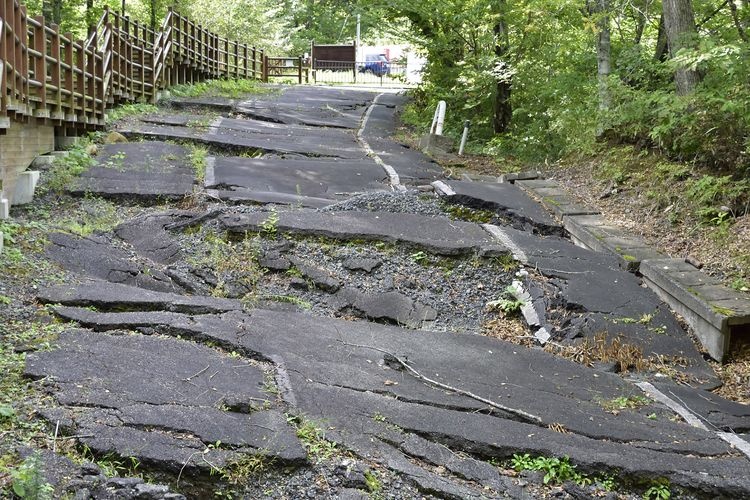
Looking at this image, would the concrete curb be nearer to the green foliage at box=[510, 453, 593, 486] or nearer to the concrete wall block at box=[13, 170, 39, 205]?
the green foliage at box=[510, 453, 593, 486]

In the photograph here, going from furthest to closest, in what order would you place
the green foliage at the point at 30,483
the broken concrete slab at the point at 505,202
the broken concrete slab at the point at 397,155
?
1. the broken concrete slab at the point at 397,155
2. the broken concrete slab at the point at 505,202
3. the green foliage at the point at 30,483

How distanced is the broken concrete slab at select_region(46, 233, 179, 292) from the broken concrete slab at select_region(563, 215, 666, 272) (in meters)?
5.07

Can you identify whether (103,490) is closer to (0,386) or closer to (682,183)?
(0,386)

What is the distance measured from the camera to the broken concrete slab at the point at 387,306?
24.6 feet

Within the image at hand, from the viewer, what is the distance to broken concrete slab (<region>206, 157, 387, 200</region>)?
1148 cm

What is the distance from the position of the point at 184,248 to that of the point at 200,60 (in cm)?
1776

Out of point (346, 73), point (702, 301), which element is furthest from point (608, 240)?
point (346, 73)

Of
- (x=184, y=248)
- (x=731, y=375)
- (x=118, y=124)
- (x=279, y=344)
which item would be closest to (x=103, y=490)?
(x=279, y=344)

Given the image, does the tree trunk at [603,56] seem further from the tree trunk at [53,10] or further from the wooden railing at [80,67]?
the tree trunk at [53,10]

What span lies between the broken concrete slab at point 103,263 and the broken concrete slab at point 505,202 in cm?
462

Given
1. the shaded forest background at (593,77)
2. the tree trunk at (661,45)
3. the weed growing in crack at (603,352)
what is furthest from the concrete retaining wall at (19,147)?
the tree trunk at (661,45)

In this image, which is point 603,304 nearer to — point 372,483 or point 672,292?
point 672,292

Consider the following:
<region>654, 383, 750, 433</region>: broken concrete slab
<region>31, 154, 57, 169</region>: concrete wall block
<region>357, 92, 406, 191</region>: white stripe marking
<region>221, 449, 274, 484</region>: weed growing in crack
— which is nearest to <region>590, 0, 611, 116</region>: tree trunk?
<region>357, 92, 406, 191</region>: white stripe marking

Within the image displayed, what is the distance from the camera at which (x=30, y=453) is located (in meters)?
4.09
